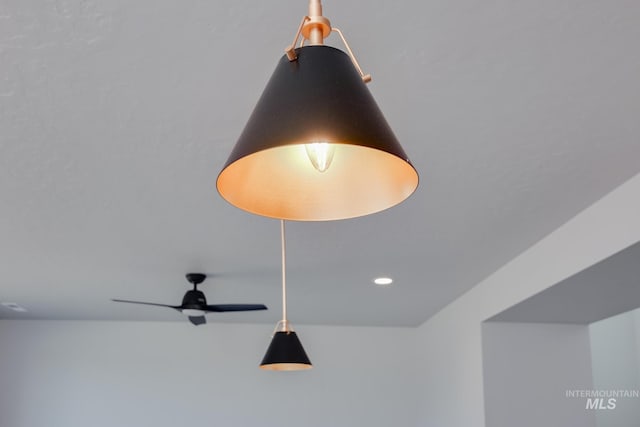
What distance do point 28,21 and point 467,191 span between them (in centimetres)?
192

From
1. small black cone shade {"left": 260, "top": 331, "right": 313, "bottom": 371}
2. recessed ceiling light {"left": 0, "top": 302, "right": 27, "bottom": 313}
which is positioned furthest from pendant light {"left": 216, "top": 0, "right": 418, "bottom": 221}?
recessed ceiling light {"left": 0, "top": 302, "right": 27, "bottom": 313}

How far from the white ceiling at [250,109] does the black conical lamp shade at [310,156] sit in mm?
700

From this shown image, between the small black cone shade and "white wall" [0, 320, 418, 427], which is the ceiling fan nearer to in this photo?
the small black cone shade

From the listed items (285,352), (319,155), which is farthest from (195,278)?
(319,155)

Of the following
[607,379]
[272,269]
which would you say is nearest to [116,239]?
[272,269]

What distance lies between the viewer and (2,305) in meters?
5.75

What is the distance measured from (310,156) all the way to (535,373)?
410 centimetres

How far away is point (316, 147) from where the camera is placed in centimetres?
106

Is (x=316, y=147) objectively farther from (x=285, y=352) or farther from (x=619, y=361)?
(x=619, y=361)

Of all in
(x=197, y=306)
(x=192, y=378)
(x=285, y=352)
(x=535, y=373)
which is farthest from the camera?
(x=192, y=378)

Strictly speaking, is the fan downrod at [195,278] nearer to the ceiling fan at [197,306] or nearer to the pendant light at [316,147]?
the ceiling fan at [197,306]

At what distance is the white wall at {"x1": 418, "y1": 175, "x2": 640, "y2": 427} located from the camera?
2.83 meters

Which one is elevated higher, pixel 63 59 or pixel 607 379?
pixel 63 59

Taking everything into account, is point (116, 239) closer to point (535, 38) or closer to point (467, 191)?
point (467, 191)
